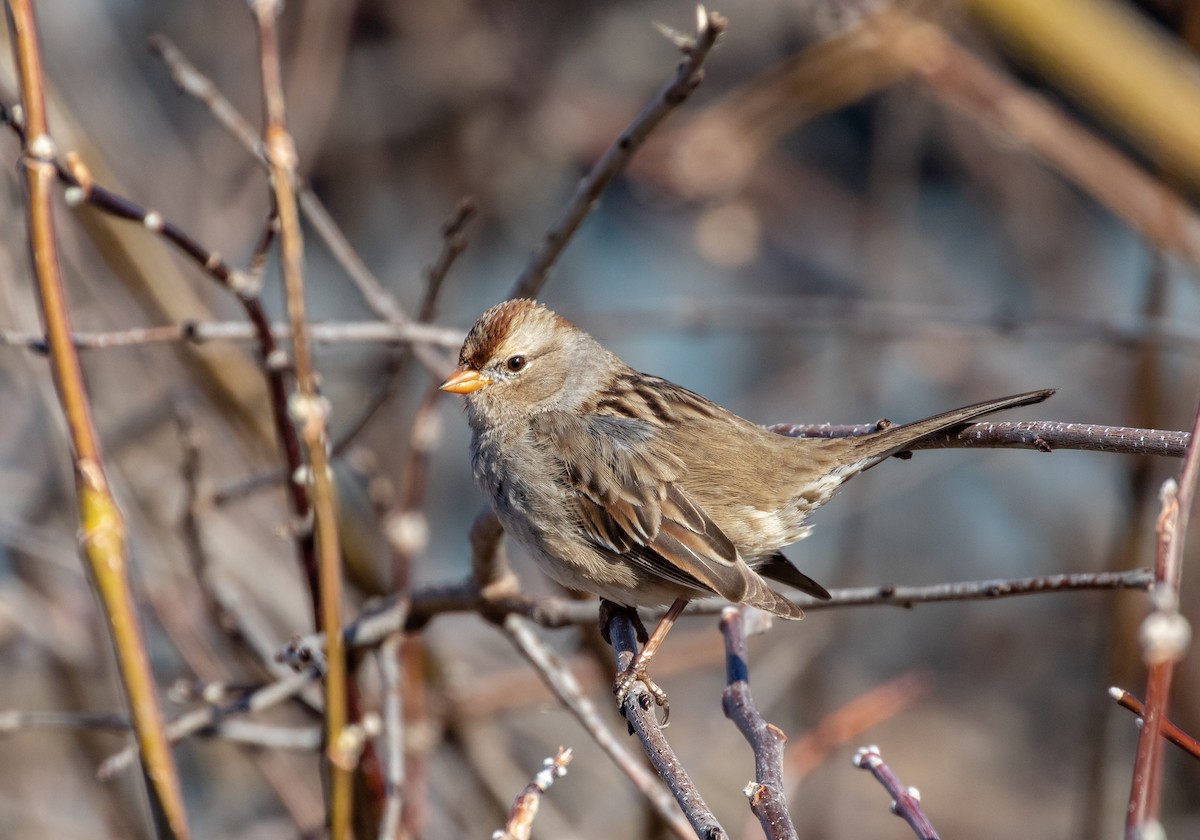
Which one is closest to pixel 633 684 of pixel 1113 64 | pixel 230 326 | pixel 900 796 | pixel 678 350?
pixel 900 796

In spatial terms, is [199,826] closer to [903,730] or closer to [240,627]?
[240,627]

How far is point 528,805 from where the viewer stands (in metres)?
1.45

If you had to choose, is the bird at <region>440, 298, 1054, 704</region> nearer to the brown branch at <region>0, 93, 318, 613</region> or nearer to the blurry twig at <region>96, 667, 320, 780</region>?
the brown branch at <region>0, 93, 318, 613</region>

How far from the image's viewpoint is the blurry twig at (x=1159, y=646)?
1173mm

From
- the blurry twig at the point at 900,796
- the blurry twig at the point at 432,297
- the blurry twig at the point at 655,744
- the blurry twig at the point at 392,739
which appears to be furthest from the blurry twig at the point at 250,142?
the blurry twig at the point at 900,796

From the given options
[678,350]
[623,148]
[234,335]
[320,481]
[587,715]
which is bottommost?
[320,481]

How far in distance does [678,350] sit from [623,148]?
16.3ft

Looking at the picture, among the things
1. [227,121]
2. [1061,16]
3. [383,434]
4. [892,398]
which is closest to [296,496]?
[227,121]

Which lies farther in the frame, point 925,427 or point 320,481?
point 925,427

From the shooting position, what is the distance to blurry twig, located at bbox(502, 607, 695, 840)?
2.47 meters

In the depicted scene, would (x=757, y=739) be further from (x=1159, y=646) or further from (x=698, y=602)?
(x=1159, y=646)

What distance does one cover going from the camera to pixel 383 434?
5637 mm

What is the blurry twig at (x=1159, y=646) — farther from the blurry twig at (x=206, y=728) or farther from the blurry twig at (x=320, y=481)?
the blurry twig at (x=206, y=728)

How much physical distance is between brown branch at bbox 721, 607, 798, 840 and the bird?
0.41 ft
